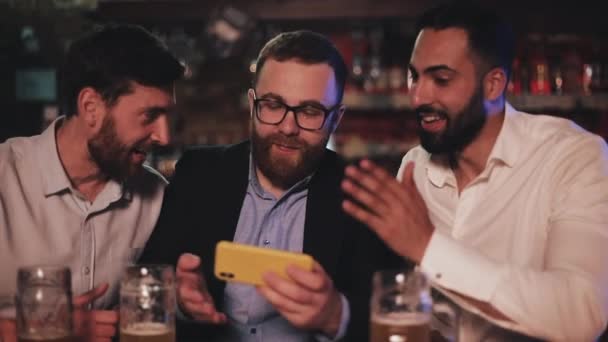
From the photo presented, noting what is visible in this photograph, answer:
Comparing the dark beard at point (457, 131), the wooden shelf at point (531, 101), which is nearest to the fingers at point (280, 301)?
the dark beard at point (457, 131)

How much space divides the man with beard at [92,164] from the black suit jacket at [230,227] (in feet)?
0.43

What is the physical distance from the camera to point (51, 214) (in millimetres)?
2121

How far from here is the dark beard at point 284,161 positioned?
206cm

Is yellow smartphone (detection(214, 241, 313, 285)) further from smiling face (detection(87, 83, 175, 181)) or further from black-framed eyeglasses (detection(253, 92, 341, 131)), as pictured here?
smiling face (detection(87, 83, 175, 181))

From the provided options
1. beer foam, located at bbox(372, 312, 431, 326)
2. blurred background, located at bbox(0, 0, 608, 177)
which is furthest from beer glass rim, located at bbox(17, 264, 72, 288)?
blurred background, located at bbox(0, 0, 608, 177)

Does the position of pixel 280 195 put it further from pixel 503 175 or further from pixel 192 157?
pixel 503 175

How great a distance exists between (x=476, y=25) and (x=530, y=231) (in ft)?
1.93

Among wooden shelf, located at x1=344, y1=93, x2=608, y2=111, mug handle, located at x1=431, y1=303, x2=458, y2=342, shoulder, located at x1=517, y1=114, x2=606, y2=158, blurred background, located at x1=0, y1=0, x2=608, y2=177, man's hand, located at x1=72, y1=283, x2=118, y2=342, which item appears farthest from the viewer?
blurred background, located at x1=0, y1=0, x2=608, y2=177

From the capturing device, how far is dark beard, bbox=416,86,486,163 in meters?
2.07

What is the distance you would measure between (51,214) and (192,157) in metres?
0.43

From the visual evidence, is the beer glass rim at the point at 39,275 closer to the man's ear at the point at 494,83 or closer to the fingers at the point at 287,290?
the fingers at the point at 287,290

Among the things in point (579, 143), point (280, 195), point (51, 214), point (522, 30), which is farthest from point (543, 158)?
point (522, 30)

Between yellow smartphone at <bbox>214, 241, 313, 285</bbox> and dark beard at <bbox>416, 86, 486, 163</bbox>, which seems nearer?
yellow smartphone at <bbox>214, 241, 313, 285</bbox>

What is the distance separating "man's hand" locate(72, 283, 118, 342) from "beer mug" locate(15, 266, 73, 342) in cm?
12
